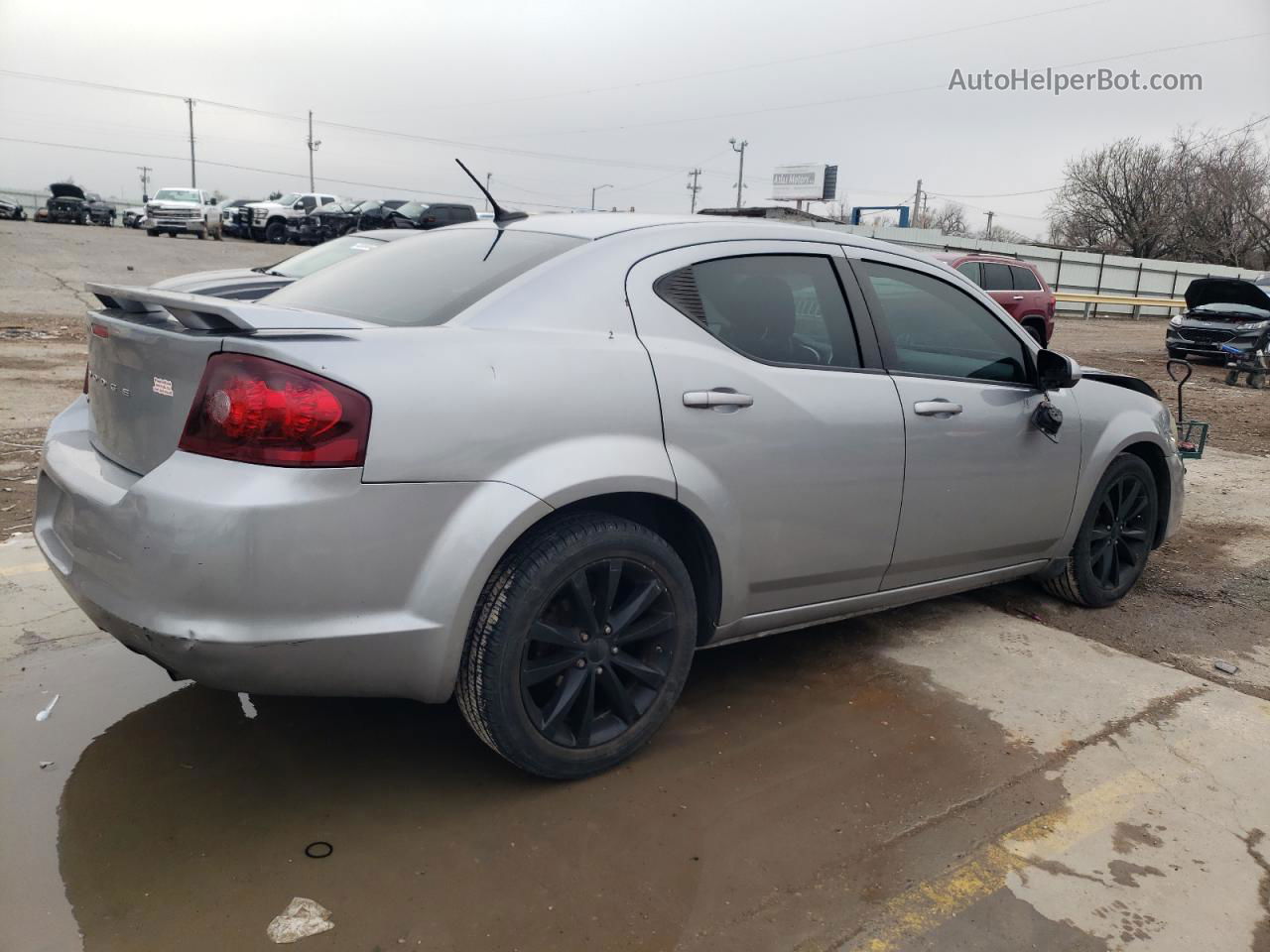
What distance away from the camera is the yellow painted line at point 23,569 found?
4.26 meters

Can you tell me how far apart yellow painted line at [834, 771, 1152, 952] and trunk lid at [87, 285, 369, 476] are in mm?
1947

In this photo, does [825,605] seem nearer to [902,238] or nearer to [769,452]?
[769,452]

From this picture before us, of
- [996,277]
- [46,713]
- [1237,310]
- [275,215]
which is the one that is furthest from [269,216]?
[46,713]

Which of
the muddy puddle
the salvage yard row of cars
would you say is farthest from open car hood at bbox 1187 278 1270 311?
the salvage yard row of cars

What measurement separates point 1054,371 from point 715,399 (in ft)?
5.65

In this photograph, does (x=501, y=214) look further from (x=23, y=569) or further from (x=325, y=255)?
(x=325, y=255)

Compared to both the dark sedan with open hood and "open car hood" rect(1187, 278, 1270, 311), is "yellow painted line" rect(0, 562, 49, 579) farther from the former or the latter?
"open car hood" rect(1187, 278, 1270, 311)

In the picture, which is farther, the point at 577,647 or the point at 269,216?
the point at 269,216

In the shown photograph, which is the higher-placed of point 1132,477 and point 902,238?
point 902,238

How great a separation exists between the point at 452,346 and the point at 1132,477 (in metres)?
3.38

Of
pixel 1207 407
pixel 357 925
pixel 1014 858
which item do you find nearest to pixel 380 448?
pixel 357 925

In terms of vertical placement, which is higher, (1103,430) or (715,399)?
(715,399)

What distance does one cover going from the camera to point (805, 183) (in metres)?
66.2

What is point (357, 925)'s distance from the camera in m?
2.25
